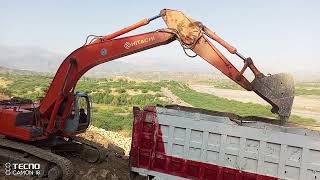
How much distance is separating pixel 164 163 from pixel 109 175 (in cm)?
282

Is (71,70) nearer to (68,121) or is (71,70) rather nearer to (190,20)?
(68,121)

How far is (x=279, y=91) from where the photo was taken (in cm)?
1059

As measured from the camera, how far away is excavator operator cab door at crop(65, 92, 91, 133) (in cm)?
1324

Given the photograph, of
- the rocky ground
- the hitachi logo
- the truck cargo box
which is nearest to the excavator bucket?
the truck cargo box

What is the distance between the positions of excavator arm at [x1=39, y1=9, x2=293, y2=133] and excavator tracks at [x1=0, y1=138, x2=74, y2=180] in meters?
0.90

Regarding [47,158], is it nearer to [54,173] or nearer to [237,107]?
[54,173]

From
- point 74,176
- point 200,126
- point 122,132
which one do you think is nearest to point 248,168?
point 200,126

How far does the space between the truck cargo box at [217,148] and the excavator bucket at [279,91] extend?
1.96 feet

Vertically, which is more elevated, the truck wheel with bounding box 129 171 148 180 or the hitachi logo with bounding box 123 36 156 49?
the hitachi logo with bounding box 123 36 156 49

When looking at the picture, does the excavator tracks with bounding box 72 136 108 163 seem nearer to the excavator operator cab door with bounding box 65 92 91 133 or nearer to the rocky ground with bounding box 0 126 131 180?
the rocky ground with bounding box 0 126 131 180

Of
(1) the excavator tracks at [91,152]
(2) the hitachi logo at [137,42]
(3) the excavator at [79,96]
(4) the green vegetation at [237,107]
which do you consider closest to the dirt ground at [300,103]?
(4) the green vegetation at [237,107]

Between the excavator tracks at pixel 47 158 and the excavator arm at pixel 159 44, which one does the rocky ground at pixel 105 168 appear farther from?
the excavator arm at pixel 159 44

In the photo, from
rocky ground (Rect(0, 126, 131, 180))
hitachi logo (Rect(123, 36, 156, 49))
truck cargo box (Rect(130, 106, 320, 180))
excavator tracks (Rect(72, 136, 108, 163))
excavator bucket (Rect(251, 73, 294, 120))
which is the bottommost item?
rocky ground (Rect(0, 126, 131, 180))

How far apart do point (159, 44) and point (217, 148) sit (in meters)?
3.32
